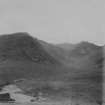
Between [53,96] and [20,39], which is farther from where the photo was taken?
[20,39]

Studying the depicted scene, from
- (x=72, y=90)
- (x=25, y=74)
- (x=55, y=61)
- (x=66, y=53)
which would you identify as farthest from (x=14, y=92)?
(x=66, y=53)

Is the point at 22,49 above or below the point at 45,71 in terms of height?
above

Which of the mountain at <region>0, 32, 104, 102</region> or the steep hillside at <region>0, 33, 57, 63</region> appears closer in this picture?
the mountain at <region>0, 32, 104, 102</region>

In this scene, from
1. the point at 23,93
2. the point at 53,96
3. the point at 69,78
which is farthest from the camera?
the point at 69,78

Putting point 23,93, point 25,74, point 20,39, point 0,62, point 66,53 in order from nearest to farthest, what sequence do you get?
point 23,93 < point 25,74 < point 0,62 < point 20,39 < point 66,53

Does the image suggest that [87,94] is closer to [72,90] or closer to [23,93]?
[72,90]

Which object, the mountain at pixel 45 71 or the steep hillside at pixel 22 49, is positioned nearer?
the mountain at pixel 45 71

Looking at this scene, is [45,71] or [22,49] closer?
[45,71]

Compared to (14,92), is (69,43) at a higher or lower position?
higher
